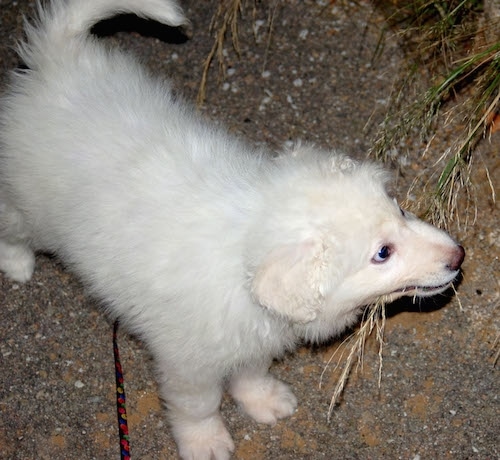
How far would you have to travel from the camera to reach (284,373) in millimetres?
4238

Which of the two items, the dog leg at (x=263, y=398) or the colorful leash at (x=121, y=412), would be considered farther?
the dog leg at (x=263, y=398)

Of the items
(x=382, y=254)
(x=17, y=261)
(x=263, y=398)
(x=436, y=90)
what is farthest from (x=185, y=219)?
(x=17, y=261)

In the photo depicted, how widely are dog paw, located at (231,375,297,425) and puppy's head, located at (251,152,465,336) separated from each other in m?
0.90

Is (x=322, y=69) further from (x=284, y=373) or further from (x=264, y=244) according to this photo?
(x=264, y=244)

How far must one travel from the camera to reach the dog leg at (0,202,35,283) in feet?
13.3

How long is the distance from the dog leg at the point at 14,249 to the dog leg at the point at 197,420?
4.03ft

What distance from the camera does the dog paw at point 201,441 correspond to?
3854 mm

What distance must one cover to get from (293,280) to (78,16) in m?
1.75

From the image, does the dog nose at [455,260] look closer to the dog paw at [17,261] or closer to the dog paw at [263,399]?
the dog paw at [263,399]

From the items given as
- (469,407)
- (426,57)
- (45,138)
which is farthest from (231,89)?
(469,407)

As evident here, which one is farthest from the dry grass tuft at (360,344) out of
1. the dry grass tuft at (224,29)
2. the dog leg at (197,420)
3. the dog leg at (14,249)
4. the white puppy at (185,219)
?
the dry grass tuft at (224,29)

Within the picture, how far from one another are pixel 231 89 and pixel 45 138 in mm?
1923

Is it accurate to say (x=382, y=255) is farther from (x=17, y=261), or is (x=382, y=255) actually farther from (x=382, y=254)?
(x=17, y=261)

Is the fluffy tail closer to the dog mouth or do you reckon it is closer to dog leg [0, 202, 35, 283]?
dog leg [0, 202, 35, 283]
